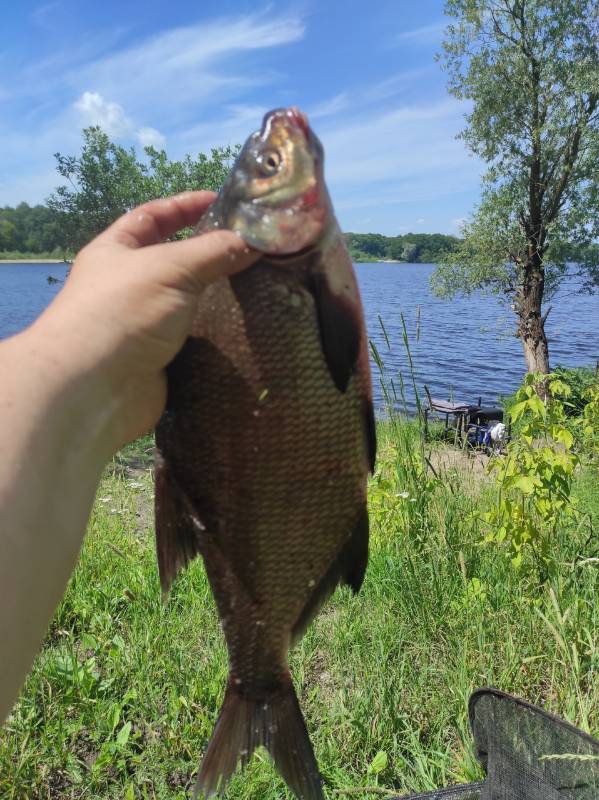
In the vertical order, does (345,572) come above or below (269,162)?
below

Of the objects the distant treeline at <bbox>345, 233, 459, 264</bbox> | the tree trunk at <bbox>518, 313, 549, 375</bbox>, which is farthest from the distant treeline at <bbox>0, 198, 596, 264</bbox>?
the tree trunk at <bbox>518, 313, 549, 375</bbox>

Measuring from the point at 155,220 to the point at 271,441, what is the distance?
0.73 meters

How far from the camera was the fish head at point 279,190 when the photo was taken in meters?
1.52

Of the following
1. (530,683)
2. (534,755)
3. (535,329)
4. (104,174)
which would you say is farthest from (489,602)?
(535,329)

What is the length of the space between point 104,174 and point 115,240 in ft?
37.9

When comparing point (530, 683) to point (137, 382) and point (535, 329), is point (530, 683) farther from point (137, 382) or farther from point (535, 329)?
point (535, 329)

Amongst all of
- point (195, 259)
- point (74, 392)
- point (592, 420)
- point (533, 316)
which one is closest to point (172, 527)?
point (74, 392)

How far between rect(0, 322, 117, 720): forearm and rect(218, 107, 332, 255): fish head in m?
0.53

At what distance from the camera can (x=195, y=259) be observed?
4.76 ft

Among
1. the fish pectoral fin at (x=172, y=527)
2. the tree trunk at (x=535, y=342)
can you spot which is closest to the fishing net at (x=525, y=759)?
the fish pectoral fin at (x=172, y=527)

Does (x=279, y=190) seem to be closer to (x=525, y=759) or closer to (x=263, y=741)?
(x=263, y=741)

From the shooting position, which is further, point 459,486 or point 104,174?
point 104,174

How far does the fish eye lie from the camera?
1.60 meters

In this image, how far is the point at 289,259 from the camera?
5.09ft
